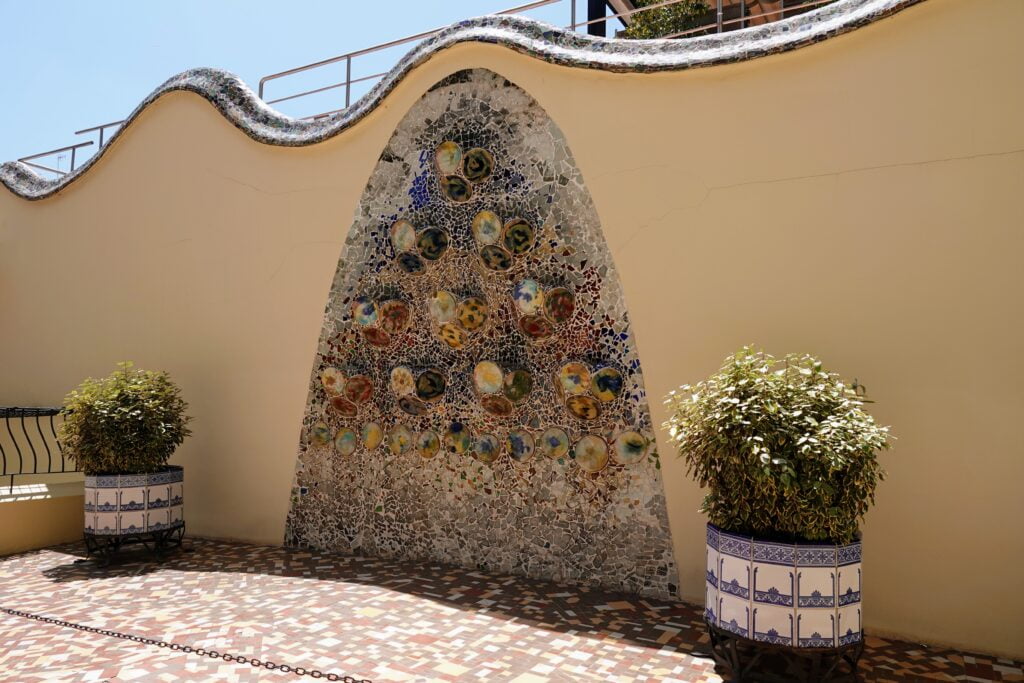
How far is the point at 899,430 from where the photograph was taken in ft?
12.3

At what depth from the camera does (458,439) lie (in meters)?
5.07

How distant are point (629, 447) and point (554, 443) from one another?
48 cm

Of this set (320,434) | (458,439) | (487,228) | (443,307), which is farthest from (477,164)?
(320,434)

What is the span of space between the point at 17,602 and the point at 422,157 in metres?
3.57

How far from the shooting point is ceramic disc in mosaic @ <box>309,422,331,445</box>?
5578mm

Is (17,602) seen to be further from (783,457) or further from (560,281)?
(783,457)

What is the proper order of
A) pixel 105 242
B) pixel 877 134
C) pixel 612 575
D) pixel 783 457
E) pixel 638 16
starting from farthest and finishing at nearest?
pixel 638 16, pixel 105 242, pixel 612 575, pixel 877 134, pixel 783 457

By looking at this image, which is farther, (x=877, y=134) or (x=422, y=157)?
(x=422, y=157)

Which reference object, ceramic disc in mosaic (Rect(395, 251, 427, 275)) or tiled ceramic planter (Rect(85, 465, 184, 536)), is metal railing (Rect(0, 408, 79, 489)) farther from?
ceramic disc in mosaic (Rect(395, 251, 427, 275))

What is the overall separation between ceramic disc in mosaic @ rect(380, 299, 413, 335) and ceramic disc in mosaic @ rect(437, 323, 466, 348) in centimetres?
29

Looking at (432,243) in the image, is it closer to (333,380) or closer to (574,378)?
(333,380)

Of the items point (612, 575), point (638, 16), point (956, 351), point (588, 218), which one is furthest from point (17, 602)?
point (638, 16)

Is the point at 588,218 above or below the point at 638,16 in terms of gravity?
below

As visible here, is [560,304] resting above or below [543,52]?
below
